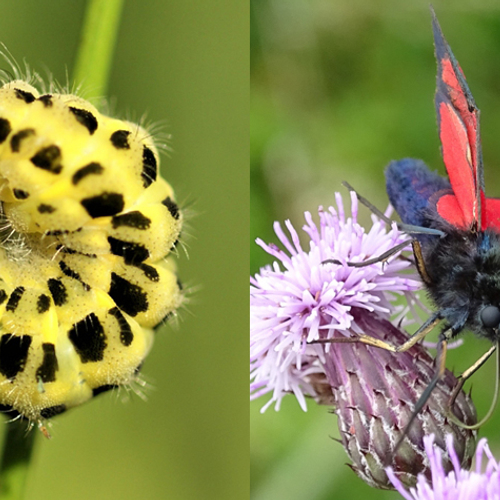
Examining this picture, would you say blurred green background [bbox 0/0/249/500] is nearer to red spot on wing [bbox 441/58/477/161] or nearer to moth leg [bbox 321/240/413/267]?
moth leg [bbox 321/240/413/267]

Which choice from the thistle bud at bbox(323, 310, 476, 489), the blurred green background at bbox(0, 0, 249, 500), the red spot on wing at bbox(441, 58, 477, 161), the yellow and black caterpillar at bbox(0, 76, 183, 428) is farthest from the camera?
the blurred green background at bbox(0, 0, 249, 500)

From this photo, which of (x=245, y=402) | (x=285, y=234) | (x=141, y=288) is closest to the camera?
(x=141, y=288)

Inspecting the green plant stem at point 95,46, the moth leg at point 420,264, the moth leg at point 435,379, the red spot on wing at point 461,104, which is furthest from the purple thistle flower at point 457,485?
the green plant stem at point 95,46

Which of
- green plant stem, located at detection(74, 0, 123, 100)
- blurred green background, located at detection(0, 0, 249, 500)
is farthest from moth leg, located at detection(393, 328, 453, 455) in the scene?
green plant stem, located at detection(74, 0, 123, 100)

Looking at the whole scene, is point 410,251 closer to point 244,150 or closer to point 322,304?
point 322,304

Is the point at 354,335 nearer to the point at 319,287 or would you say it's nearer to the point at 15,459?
the point at 319,287

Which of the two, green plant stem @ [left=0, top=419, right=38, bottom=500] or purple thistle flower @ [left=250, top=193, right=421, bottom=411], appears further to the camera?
purple thistle flower @ [left=250, top=193, right=421, bottom=411]

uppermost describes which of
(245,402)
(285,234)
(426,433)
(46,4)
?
(46,4)

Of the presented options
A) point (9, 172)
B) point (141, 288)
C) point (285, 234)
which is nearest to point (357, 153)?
point (285, 234)
